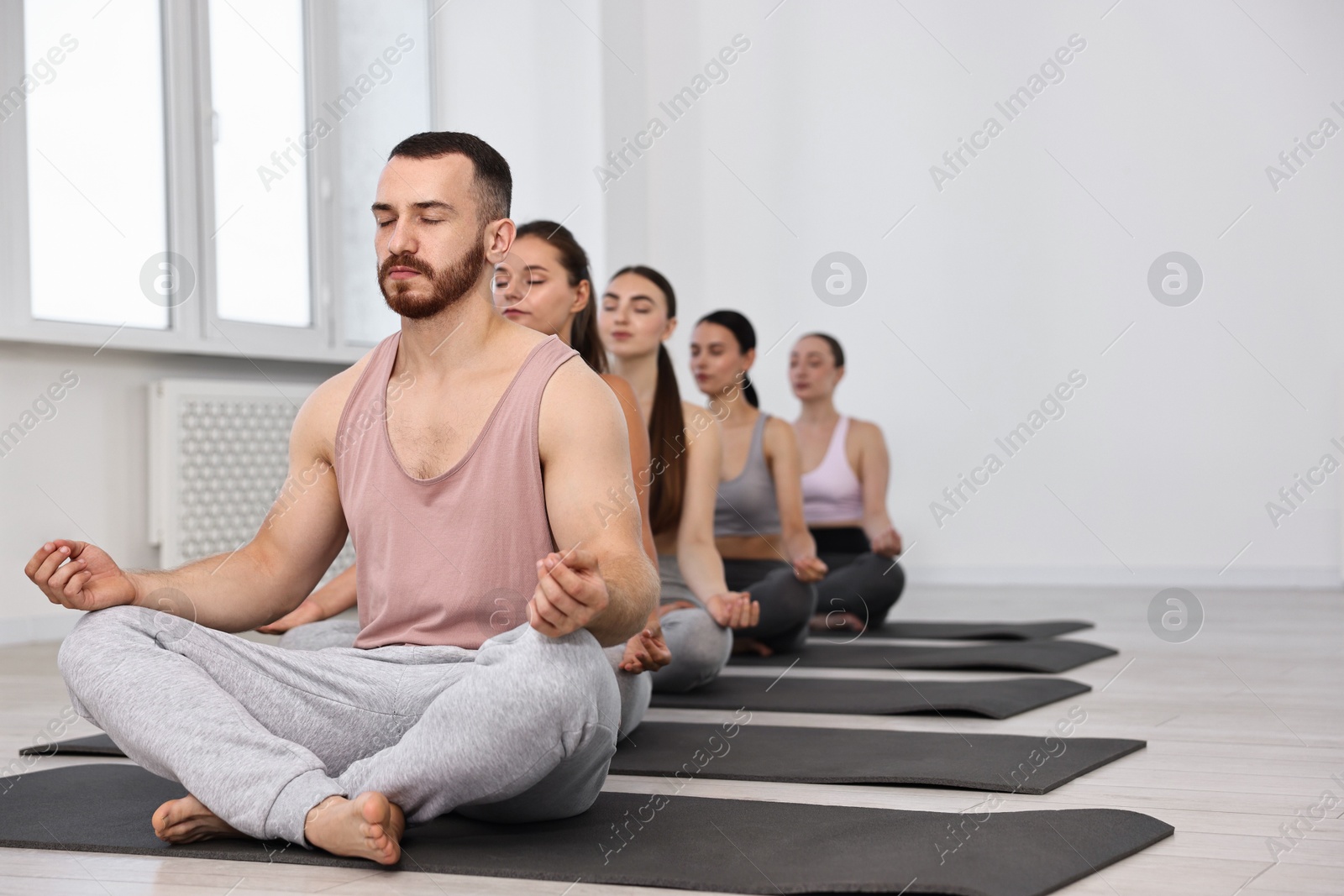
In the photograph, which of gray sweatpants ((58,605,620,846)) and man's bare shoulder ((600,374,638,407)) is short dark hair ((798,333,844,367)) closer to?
man's bare shoulder ((600,374,638,407))

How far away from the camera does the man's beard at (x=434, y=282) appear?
1.58 metres

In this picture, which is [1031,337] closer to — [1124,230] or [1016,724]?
[1124,230]

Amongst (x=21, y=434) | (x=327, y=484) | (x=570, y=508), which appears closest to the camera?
(x=570, y=508)

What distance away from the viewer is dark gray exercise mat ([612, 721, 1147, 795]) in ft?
5.90

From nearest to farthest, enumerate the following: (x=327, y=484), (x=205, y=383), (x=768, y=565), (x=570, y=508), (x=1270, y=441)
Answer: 1. (x=570, y=508)
2. (x=327, y=484)
3. (x=768, y=565)
4. (x=205, y=383)
5. (x=1270, y=441)

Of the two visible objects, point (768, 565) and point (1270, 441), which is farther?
point (1270, 441)

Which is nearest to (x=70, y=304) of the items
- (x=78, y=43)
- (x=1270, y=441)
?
(x=78, y=43)

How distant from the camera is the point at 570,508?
4.91ft

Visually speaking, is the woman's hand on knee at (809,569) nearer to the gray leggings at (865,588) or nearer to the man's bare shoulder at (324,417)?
the gray leggings at (865,588)

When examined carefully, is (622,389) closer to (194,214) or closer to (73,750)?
(73,750)

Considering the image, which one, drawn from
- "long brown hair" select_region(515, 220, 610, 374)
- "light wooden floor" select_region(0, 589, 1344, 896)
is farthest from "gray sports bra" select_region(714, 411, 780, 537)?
"long brown hair" select_region(515, 220, 610, 374)

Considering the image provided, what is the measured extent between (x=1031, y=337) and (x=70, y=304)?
3.68 meters

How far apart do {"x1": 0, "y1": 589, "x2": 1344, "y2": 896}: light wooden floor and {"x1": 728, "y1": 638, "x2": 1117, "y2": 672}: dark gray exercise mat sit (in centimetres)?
7

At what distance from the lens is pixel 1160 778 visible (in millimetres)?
1817
